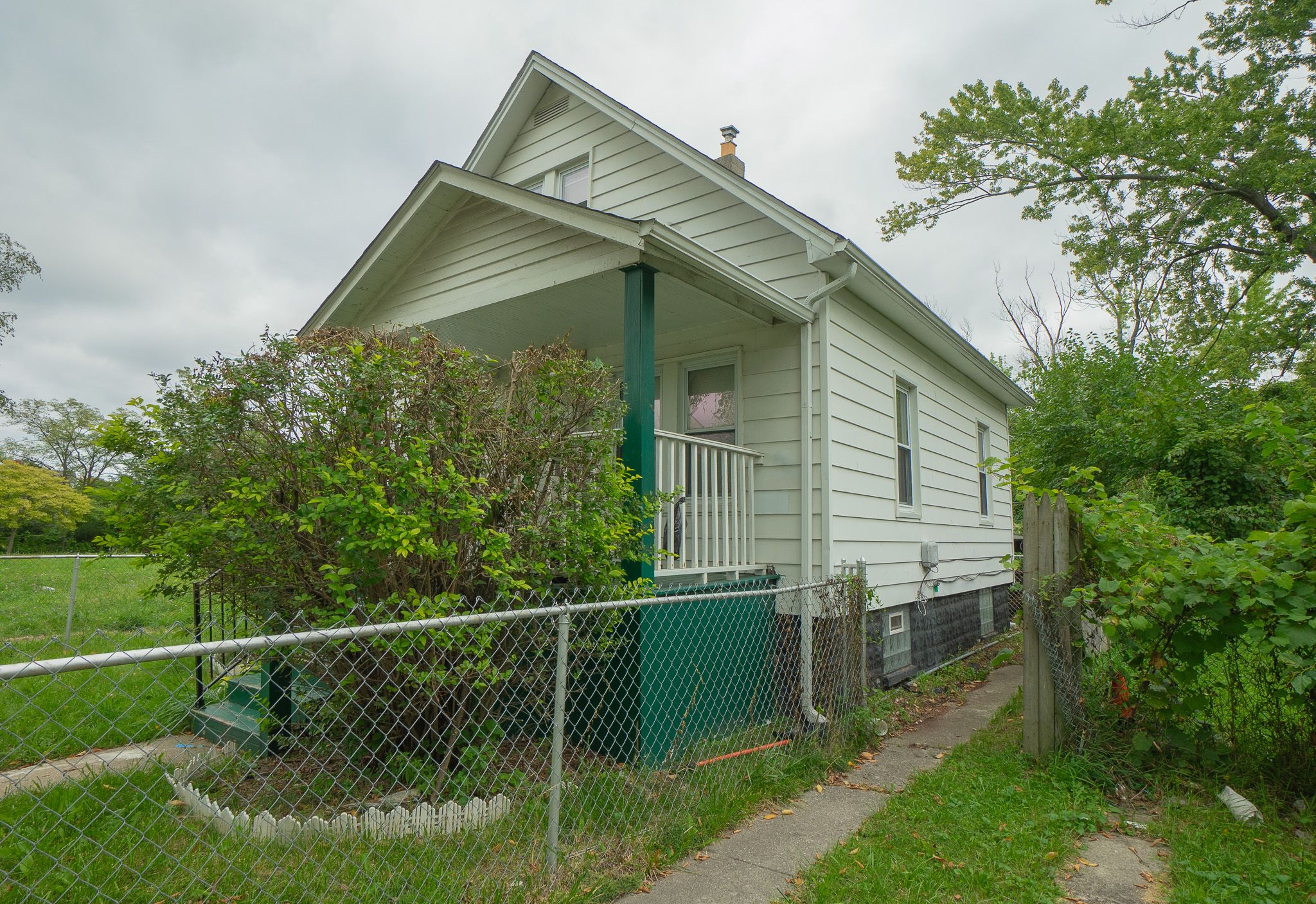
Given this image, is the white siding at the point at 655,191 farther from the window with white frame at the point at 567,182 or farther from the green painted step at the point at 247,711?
the green painted step at the point at 247,711

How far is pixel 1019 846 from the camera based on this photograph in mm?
3486

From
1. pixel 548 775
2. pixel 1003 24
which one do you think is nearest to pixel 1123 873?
pixel 548 775

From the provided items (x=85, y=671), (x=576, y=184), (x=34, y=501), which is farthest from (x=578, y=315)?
(x=34, y=501)

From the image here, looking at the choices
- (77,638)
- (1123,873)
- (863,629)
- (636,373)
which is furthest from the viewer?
(77,638)

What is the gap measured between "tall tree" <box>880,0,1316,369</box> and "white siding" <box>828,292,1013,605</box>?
23.4 ft

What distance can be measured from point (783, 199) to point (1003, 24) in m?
8.16

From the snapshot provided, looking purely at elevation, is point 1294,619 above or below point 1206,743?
above

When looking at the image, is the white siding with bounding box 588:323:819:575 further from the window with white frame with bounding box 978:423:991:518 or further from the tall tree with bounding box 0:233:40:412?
the tall tree with bounding box 0:233:40:412

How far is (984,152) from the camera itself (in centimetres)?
1541

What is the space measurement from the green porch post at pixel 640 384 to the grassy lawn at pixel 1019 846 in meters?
2.07

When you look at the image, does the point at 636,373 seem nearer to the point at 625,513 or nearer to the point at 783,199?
the point at 625,513

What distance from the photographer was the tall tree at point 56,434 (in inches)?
1705

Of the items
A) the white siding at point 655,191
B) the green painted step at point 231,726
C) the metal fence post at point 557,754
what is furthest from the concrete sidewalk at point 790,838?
the white siding at point 655,191

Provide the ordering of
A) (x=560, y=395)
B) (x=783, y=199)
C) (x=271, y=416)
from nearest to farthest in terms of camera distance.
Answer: (x=271, y=416) → (x=560, y=395) → (x=783, y=199)
